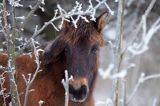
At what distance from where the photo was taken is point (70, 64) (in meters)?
5.79

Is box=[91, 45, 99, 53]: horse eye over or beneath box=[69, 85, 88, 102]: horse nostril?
over

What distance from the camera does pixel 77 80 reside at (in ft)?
17.7

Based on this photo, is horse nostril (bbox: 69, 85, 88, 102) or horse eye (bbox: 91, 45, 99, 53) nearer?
horse nostril (bbox: 69, 85, 88, 102)

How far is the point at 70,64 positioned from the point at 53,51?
30cm

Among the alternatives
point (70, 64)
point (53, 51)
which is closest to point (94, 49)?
point (70, 64)

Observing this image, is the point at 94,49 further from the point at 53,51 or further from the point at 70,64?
the point at 53,51

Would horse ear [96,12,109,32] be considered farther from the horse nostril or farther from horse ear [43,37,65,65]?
the horse nostril

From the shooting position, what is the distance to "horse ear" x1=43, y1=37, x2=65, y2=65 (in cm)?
590

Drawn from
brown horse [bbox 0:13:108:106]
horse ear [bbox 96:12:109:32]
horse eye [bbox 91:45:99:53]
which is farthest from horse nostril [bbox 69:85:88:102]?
horse ear [bbox 96:12:109:32]

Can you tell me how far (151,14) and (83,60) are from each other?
4557 mm

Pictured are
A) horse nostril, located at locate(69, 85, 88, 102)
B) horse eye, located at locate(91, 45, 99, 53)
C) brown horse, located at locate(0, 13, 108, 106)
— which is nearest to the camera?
horse nostril, located at locate(69, 85, 88, 102)

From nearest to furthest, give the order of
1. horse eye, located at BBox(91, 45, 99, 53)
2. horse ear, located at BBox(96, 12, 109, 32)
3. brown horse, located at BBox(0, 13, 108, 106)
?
brown horse, located at BBox(0, 13, 108, 106), horse eye, located at BBox(91, 45, 99, 53), horse ear, located at BBox(96, 12, 109, 32)

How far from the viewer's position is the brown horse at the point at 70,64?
5602mm

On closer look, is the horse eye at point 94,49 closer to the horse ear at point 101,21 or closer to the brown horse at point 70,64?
the brown horse at point 70,64
